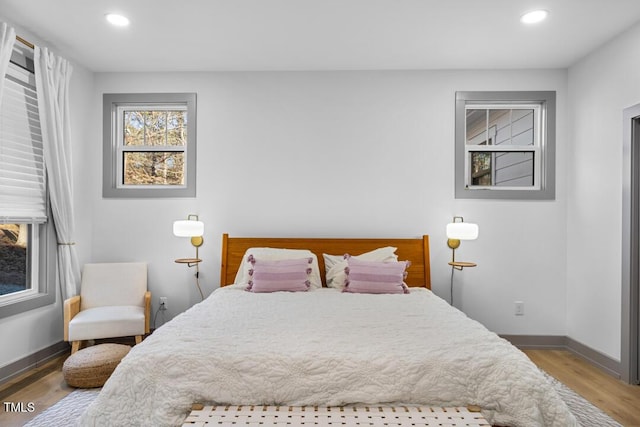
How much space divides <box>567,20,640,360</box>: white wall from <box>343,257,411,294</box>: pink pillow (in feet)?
5.60

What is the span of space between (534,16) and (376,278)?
2.27 m

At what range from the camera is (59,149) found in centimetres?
334

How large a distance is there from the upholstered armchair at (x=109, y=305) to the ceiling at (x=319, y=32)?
6.59 ft

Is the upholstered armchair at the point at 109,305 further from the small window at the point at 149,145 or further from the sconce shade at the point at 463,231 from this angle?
the sconce shade at the point at 463,231

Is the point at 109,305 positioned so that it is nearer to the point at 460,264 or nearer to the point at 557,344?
the point at 460,264

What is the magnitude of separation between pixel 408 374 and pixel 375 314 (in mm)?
758

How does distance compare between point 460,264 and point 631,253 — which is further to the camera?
point 460,264

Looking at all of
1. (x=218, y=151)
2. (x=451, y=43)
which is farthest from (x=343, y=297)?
(x=451, y=43)

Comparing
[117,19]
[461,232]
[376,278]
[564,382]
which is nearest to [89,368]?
[376,278]

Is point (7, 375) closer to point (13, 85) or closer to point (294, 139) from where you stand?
point (13, 85)

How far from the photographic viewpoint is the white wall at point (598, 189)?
10.4ft

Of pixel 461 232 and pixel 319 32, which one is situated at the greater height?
pixel 319 32

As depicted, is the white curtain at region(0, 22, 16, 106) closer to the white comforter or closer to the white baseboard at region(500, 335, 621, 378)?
the white comforter

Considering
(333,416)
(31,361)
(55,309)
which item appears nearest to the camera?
(333,416)
